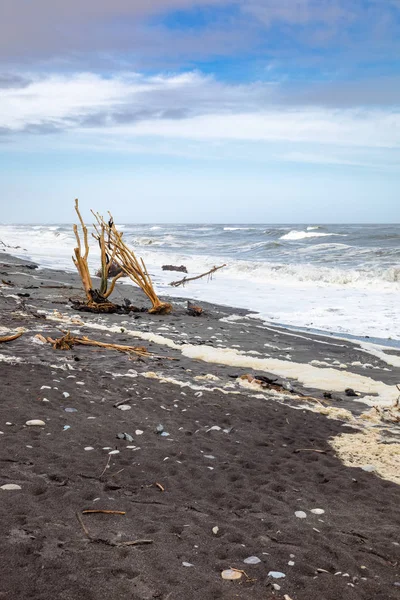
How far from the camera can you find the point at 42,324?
329 inches

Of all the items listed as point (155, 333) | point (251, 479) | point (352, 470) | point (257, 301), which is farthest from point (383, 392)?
point (257, 301)

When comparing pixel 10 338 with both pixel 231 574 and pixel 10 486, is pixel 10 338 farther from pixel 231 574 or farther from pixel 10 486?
pixel 231 574

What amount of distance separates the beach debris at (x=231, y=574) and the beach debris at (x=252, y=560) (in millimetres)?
111

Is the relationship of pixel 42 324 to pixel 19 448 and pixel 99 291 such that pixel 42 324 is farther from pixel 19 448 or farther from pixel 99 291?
pixel 19 448

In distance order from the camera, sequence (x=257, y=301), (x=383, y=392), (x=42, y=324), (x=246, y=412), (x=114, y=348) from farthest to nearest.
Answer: (x=257, y=301)
(x=42, y=324)
(x=114, y=348)
(x=383, y=392)
(x=246, y=412)

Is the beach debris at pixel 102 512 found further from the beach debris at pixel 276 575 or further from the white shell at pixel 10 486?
the beach debris at pixel 276 575

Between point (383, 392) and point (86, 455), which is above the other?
point (86, 455)

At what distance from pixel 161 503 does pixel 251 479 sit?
2.64 ft

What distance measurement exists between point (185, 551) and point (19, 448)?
5.08 feet

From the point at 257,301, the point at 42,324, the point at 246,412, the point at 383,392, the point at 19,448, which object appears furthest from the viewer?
the point at 257,301

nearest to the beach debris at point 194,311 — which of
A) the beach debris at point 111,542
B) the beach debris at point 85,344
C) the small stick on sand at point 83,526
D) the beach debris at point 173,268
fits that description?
the beach debris at point 85,344

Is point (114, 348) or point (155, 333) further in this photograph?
point (155, 333)

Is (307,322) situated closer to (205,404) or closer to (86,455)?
(205,404)

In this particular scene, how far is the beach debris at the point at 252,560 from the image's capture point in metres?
2.59
